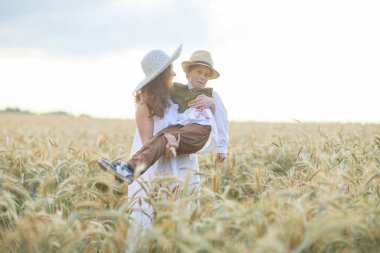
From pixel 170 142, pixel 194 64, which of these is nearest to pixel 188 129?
pixel 170 142

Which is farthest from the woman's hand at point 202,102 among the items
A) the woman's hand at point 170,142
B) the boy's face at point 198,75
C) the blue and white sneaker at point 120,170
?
the blue and white sneaker at point 120,170

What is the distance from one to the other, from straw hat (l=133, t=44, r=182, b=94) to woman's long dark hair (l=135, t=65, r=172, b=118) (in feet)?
0.21

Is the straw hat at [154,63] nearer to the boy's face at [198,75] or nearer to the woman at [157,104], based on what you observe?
the woman at [157,104]

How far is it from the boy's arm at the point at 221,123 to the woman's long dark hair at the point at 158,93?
0.52 meters

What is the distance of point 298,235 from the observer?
2.38 metres

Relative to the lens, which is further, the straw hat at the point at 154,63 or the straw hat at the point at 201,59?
the straw hat at the point at 201,59

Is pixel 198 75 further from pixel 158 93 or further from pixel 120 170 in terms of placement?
pixel 120 170

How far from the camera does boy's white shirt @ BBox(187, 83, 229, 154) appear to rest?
4625 mm

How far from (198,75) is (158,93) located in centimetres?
53

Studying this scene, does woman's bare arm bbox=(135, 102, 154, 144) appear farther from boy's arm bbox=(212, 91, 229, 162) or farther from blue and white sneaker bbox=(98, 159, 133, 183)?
boy's arm bbox=(212, 91, 229, 162)

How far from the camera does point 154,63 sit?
4.30 metres

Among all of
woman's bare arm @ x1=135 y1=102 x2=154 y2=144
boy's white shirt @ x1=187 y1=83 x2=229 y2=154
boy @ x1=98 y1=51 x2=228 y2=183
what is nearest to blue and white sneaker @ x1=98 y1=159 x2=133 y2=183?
boy @ x1=98 y1=51 x2=228 y2=183

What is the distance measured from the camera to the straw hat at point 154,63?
4.23 m

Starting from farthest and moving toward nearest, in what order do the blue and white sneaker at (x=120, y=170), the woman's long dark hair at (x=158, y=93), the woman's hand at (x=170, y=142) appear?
the woman's long dark hair at (x=158, y=93) → the woman's hand at (x=170, y=142) → the blue and white sneaker at (x=120, y=170)
